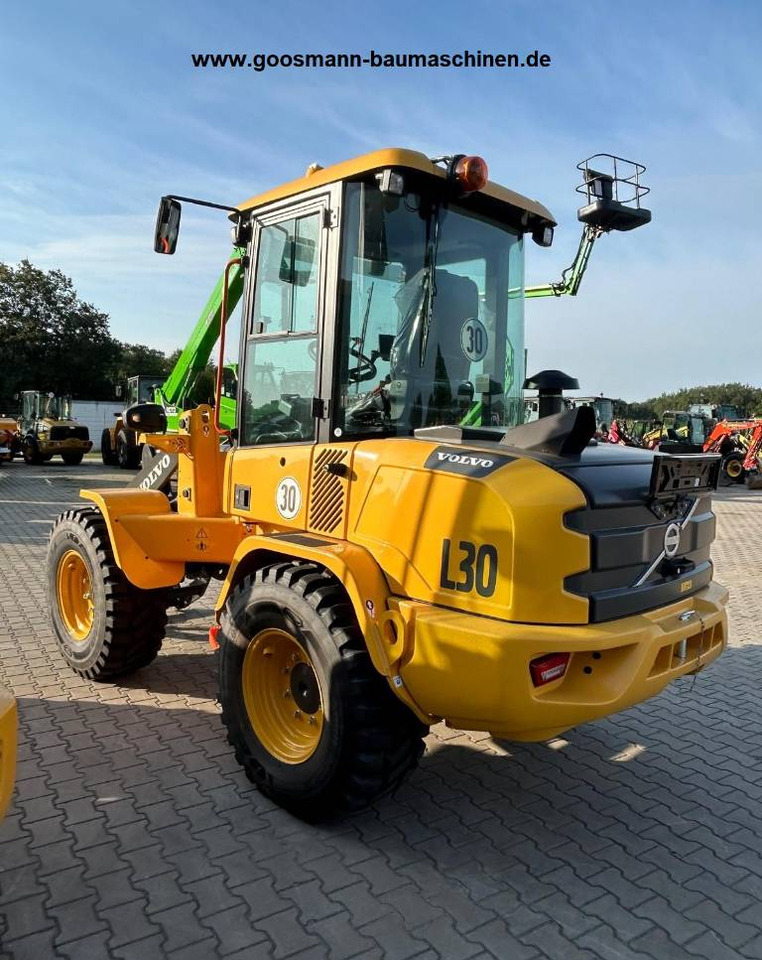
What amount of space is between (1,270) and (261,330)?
47367 mm

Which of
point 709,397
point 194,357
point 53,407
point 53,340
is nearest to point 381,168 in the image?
point 194,357

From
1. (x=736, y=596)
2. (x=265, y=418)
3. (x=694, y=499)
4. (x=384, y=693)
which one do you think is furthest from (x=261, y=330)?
(x=736, y=596)

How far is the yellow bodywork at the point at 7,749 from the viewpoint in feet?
6.92

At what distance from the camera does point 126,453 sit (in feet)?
69.1

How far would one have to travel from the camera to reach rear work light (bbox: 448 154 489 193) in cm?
304

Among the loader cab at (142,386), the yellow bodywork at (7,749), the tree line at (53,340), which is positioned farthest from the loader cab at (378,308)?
the tree line at (53,340)

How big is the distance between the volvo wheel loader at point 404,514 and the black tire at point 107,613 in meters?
0.29

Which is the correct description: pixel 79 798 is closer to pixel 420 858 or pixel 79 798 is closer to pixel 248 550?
pixel 248 550

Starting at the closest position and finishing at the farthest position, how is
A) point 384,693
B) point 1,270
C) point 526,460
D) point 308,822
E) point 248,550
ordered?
point 526,460, point 384,693, point 308,822, point 248,550, point 1,270

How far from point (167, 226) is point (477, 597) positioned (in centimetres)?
236

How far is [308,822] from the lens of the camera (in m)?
3.03

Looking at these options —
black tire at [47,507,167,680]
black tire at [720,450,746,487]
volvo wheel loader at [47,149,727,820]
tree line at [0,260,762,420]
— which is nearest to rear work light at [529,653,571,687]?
volvo wheel loader at [47,149,727,820]

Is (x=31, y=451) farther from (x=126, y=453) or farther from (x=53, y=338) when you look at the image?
(x=53, y=338)

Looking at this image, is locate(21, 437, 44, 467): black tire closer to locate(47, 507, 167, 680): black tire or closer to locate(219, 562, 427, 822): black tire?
locate(47, 507, 167, 680): black tire
